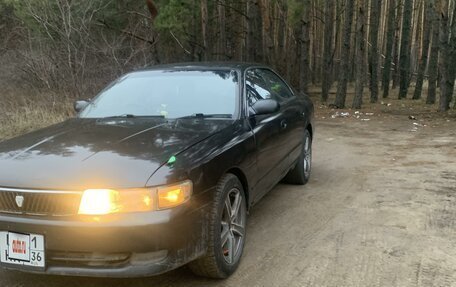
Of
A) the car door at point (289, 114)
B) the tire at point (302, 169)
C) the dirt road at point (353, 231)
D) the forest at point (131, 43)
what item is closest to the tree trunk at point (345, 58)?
the forest at point (131, 43)

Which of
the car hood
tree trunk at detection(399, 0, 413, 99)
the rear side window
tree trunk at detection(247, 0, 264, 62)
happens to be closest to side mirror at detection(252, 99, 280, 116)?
the rear side window

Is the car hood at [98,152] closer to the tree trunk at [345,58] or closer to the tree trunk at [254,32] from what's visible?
the tree trunk at [345,58]

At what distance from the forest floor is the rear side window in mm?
1188

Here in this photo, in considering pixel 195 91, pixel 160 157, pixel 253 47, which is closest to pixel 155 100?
pixel 195 91

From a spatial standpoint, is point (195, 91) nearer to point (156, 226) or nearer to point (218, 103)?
point (218, 103)

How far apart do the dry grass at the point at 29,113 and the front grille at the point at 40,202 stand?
21.2 ft

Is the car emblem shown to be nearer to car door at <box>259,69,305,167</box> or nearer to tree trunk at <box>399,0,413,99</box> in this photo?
car door at <box>259,69,305,167</box>

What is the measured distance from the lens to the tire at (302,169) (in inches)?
231

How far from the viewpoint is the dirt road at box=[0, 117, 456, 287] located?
3.44 meters

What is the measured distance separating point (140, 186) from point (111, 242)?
1.19 feet

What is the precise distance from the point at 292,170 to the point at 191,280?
2774 millimetres

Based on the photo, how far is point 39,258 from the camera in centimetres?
283

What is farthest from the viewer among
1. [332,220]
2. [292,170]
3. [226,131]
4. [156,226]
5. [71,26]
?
[71,26]

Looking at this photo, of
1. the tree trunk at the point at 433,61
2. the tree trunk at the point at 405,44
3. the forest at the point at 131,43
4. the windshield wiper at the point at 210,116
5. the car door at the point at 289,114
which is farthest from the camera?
the tree trunk at the point at 405,44
